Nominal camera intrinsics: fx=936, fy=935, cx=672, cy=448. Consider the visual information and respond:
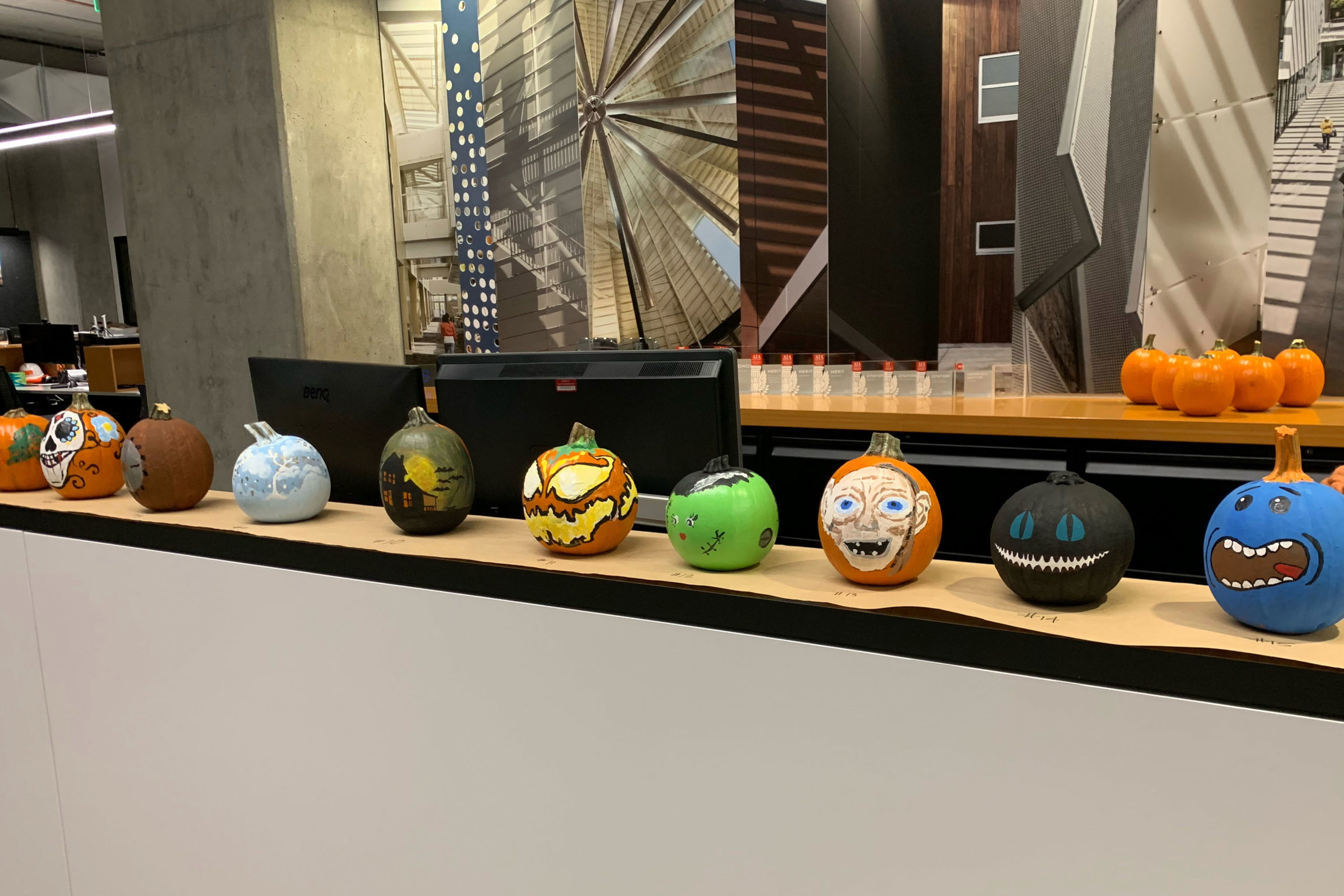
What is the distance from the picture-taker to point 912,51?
3.78 m

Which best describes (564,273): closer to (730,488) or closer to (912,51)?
(912,51)

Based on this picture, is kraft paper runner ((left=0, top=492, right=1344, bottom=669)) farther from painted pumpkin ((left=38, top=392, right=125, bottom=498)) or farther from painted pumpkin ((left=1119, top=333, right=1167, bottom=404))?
painted pumpkin ((left=1119, top=333, right=1167, bottom=404))

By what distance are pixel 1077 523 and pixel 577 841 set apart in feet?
2.36

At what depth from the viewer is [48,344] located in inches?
332

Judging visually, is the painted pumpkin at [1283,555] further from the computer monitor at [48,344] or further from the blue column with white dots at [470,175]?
Result: the computer monitor at [48,344]

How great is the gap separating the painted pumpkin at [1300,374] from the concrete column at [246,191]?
3.85m

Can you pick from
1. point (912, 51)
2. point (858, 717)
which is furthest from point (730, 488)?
point (912, 51)

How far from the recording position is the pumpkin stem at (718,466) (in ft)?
4.06

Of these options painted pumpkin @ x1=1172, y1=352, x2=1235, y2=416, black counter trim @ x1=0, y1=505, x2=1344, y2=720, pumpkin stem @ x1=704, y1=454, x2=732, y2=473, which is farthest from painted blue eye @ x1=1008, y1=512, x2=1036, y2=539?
painted pumpkin @ x1=1172, y1=352, x2=1235, y2=416

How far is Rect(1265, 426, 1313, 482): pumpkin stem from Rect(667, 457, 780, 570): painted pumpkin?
1.79 feet

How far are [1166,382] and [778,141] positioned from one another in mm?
1849

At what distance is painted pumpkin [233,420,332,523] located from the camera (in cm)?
154

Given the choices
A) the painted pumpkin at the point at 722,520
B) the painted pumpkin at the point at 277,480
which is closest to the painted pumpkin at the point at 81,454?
the painted pumpkin at the point at 277,480

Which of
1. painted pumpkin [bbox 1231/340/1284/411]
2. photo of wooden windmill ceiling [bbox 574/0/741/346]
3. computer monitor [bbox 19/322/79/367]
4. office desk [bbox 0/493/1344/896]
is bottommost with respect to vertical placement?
office desk [bbox 0/493/1344/896]
